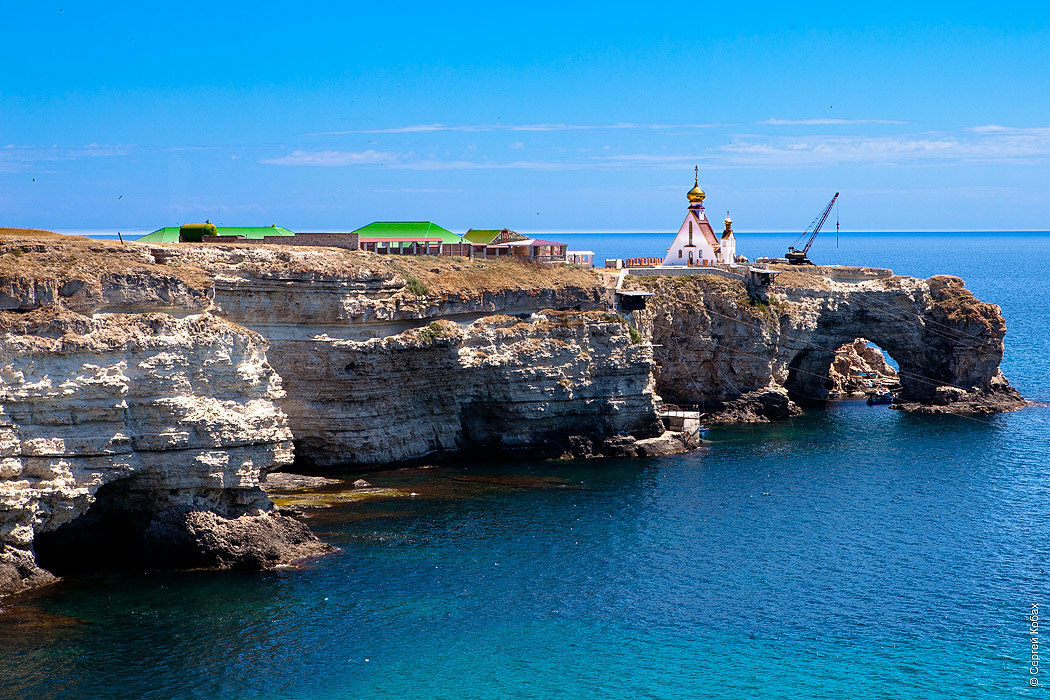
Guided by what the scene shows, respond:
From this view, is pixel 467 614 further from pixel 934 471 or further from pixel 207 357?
pixel 934 471

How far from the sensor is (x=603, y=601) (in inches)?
1960

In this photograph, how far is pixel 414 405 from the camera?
240 ft

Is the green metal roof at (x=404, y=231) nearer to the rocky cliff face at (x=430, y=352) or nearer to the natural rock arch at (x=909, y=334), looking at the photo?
the rocky cliff face at (x=430, y=352)

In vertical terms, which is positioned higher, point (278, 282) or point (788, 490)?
point (278, 282)

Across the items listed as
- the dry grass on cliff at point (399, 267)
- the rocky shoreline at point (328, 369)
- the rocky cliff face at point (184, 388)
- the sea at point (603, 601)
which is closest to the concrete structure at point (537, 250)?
the dry grass on cliff at point (399, 267)

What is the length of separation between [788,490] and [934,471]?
38.6ft

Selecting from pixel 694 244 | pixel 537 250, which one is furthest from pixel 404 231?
pixel 694 244

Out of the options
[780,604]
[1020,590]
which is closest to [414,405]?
[780,604]

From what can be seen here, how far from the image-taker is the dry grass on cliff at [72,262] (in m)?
49.7

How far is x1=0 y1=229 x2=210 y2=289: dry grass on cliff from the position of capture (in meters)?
49.7

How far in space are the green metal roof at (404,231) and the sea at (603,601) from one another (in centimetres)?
2230

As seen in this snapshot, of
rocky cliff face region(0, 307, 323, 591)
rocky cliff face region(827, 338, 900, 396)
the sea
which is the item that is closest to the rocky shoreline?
rocky cliff face region(0, 307, 323, 591)

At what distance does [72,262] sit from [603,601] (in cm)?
2878

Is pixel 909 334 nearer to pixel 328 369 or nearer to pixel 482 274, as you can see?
pixel 482 274
